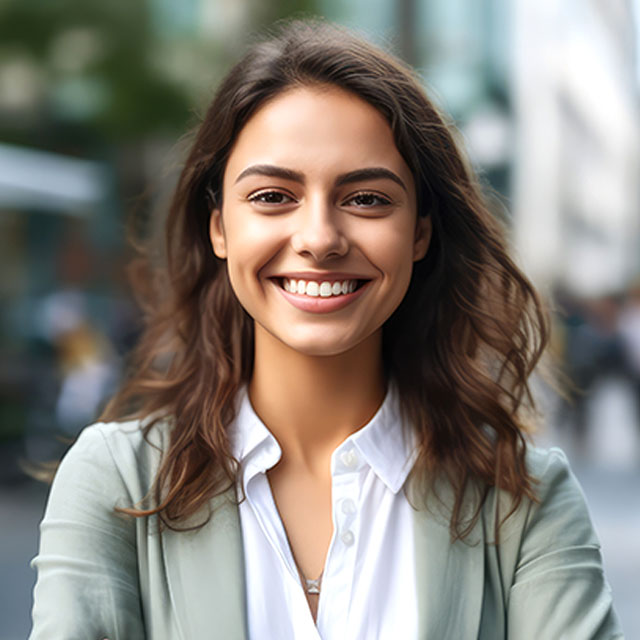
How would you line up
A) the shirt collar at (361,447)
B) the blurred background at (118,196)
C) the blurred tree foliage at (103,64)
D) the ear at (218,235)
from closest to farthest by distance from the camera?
1. the shirt collar at (361,447)
2. the ear at (218,235)
3. the blurred background at (118,196)
4. the blurred tree foliage at (103,64)

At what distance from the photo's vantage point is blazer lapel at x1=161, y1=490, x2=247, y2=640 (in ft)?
5.61

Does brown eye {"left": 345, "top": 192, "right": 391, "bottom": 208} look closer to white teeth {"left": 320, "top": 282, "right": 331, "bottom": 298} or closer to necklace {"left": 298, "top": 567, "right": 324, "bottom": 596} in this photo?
white teeth {"left": 320, "top": 282, "right": 331, "bottom": 298}

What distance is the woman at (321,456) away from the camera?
1.77 metres

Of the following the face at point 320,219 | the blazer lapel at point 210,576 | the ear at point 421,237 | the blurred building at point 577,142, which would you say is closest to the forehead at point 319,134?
the face at point 320,219

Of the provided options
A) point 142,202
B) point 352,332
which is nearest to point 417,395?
point 352,332

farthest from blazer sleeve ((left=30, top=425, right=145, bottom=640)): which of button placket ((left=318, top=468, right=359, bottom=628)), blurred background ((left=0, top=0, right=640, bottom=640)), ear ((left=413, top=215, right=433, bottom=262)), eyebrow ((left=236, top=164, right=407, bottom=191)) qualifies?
blurred background ((left=0, top=0, right=640, bottom=640))

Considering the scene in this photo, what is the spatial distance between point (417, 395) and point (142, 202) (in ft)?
3.09

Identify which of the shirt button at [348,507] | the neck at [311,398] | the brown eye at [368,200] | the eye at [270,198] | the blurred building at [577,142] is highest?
the blurred building at [577,142]

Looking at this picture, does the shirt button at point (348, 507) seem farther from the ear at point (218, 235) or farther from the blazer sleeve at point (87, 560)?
the ear at point (218, 235)

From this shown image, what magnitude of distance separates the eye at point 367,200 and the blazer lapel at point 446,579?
519 mm

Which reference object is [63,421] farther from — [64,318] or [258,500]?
[258,500]

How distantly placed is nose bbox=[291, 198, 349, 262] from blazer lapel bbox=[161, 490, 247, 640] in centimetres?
44

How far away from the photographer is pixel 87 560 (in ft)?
5.71

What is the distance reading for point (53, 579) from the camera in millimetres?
1728
